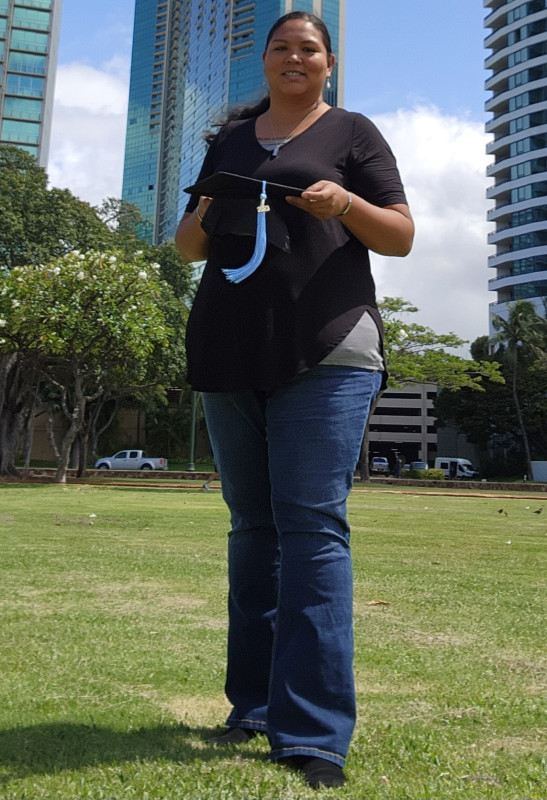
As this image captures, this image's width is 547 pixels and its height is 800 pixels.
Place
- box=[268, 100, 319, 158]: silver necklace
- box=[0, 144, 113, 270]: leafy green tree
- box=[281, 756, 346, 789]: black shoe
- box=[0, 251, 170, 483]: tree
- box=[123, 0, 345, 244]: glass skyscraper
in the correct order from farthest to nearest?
1. box=[123, 0, 345, 244]: glass skyscraper
2. box=[0, 144, 113, 270]: leafy green tree
3. box=[0, 251, 170, 483]: tree
4. box=[268, 100, 319, 158]: silver necklace
5. box=[281, 756, 346, 789]: black shoe

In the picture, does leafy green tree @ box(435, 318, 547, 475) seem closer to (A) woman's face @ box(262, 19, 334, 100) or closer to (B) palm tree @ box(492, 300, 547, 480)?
(B) palm tree @ box(492, 300, 547, 480)

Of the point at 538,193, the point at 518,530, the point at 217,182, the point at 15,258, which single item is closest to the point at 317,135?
the point at 217,182

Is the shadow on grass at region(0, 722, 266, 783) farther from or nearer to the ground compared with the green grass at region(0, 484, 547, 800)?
nearer to the ground

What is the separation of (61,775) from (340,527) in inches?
35.1

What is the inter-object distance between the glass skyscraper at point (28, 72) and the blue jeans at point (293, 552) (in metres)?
71.5

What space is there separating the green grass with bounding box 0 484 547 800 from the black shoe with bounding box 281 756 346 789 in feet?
0.11

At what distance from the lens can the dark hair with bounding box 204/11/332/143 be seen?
238cm

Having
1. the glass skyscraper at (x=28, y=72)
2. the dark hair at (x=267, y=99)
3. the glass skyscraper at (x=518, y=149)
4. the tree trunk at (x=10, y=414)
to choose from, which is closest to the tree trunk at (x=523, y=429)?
the glass skyscraper at (x=518, y=149)

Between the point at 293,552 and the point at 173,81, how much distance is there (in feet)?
395

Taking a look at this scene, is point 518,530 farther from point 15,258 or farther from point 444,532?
point 15,258

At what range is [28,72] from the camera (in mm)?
70312

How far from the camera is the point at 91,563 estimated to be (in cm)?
561

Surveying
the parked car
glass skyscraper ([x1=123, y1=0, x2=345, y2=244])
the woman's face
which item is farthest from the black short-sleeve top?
glass skyscraper ([x1=123, y1=0, x2=345, y2=244])

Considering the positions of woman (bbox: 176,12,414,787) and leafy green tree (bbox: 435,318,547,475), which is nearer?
woman (bbox: 176,12,414,787)
